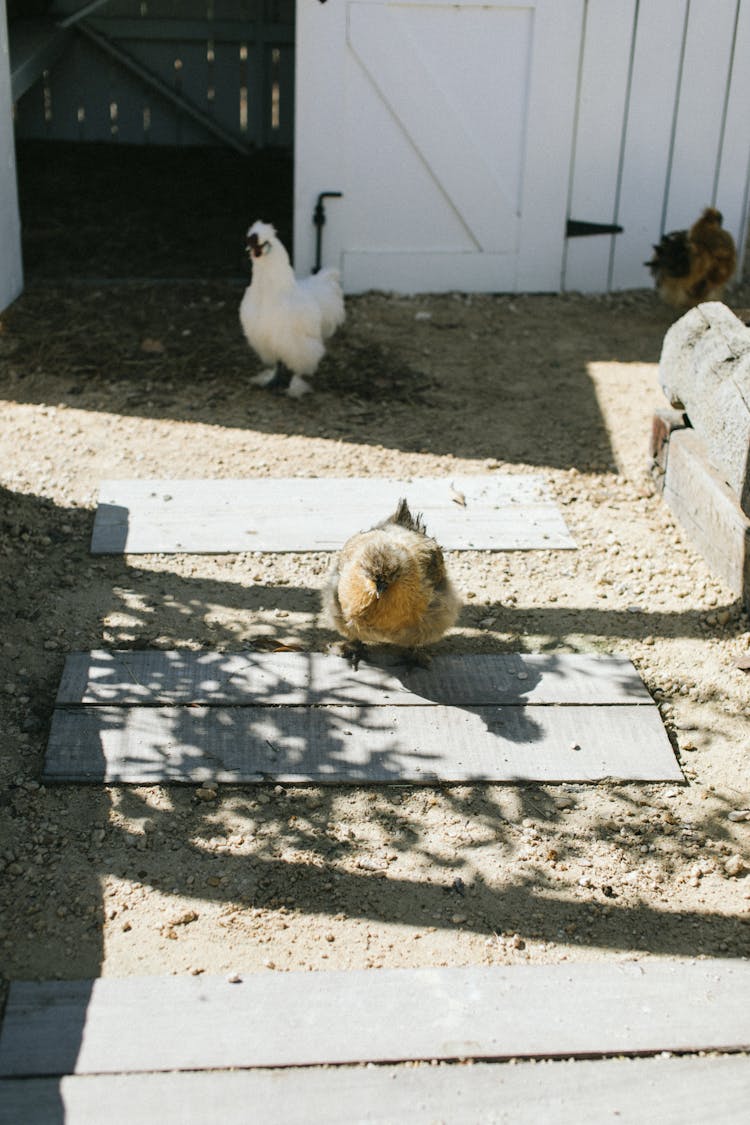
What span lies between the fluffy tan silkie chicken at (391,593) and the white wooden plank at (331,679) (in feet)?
0.40

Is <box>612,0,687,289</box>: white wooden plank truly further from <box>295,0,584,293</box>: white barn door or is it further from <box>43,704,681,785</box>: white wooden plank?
<box>43,704,681,785</box>: white wooden plank

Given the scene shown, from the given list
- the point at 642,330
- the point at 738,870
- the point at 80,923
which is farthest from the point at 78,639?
the point at 642,330

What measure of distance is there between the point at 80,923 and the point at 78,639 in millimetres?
1553

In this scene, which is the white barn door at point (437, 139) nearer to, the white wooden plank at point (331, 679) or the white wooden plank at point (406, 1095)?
the white wooden plank at point (331, 679)

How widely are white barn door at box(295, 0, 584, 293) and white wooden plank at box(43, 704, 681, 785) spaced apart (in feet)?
17.3

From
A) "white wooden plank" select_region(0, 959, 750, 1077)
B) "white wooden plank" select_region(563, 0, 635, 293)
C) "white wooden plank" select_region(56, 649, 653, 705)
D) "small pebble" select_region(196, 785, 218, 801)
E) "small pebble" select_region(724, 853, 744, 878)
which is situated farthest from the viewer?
"white wooden plank" select_region(563, 0, 635, 293)

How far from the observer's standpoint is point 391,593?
4004 mm

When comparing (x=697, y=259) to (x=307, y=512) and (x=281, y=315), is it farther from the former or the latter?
(x=307, y=512)

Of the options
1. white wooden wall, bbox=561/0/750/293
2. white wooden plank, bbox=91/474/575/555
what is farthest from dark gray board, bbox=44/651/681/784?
white wooden wall, bbox=561/0/750/293

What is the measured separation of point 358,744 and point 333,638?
735 millimetres

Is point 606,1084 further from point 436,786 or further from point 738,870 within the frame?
point 436,786

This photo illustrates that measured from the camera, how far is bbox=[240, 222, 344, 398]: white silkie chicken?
6648 mm

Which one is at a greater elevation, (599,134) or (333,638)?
(599,134)

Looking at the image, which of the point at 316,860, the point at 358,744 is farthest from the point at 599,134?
the point at 316,860
